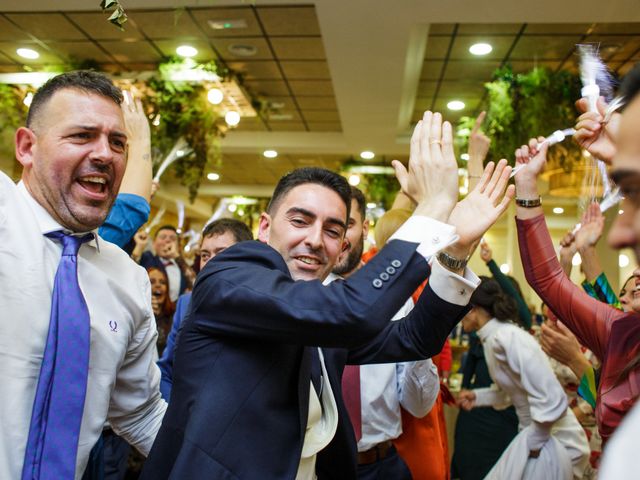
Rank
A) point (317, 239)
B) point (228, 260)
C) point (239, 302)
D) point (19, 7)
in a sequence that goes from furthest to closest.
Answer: point (19, 7) → point (317, 239) → point (228, 260) → point (239, 302)

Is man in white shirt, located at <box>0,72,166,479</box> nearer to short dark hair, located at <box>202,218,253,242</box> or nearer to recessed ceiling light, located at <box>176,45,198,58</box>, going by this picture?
short dark hair, located at <box>202,218,253,242</box>

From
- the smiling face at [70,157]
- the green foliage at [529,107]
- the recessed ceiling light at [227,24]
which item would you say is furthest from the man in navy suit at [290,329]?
the green foliage at [529,107]

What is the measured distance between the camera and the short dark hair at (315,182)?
1608 mm

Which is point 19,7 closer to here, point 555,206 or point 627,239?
point 627,239

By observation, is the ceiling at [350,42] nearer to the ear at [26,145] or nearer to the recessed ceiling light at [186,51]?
the recessed ceiling light at [186,51]

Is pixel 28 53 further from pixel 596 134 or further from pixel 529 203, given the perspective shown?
pixel 596 134

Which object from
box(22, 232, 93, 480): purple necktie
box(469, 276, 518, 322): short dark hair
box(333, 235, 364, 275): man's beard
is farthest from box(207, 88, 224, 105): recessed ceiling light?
box(22, 232, 93, 480): purple necktie

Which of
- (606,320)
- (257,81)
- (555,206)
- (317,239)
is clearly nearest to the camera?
(317,239)

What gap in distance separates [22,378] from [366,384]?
53.1 inches

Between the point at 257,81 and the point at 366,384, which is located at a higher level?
the point at 257,81

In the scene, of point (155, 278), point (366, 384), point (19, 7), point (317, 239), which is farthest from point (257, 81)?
point (317, 239)

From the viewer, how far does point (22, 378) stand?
125 cm

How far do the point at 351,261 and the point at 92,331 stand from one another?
1456mm

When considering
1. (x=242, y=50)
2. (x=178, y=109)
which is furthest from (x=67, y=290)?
(x=178, y=109)
